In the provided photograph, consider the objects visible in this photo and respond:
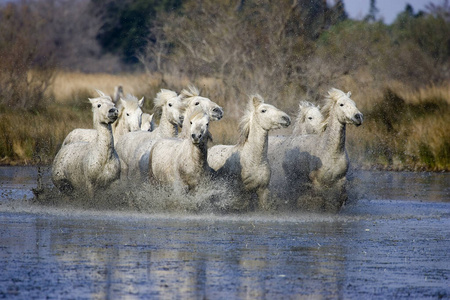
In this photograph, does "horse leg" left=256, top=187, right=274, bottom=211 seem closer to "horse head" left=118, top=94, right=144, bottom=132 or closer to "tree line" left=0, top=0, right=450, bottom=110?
"horse head" left=118, top=94, right=144, bottom=132

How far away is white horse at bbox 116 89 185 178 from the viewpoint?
48.6 feet

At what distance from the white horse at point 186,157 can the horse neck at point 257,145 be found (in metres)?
0.64

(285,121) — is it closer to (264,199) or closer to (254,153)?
(254,153)

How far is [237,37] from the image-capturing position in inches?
1122

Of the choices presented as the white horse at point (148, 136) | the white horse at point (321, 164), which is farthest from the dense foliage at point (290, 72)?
the white horse at point (321, 164)

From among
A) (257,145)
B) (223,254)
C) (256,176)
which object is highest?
(257,145)

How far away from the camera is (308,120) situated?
52.2 ft

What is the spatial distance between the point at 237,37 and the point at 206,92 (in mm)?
2520

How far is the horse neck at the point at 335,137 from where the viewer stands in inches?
535

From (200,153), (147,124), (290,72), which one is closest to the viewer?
(200,153)

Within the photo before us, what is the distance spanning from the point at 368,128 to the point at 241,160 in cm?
939

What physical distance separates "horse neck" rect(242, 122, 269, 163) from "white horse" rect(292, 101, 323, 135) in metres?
2.49

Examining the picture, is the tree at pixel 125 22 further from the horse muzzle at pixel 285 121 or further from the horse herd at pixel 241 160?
the horse muzzle at pixel 285 121

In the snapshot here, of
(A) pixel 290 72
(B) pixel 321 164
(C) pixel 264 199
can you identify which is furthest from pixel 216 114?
(A) pixel 290 72
